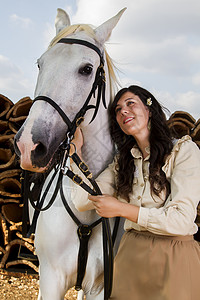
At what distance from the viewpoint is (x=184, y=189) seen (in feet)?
3.43

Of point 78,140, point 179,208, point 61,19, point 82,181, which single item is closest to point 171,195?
point 179,208

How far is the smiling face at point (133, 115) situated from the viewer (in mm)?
1240

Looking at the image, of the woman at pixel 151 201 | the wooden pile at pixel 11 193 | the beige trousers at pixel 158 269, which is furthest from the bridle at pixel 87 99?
the wooden pile at pixel 11 193

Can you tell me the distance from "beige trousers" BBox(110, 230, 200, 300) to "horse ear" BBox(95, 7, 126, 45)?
2.86ft

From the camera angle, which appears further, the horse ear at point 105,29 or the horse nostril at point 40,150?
the horse ear at point 105,29

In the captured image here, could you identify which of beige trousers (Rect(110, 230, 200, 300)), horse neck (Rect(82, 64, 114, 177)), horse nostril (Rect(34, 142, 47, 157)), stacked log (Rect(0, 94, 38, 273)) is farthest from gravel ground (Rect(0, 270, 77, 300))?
horse nostril (Rect(34, 142, 47, 157))

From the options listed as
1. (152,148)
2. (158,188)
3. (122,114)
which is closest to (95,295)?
(158,188)

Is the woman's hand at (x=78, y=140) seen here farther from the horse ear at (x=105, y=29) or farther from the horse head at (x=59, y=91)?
the horse ear at (x=105, y=29)

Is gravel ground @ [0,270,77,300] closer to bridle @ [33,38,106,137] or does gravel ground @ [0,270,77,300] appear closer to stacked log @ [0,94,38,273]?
stacked log @ [0,94,38,273]

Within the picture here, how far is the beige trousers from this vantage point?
3.46 ft

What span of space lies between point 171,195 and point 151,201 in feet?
0.32

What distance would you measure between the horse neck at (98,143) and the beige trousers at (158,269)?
1.21ft

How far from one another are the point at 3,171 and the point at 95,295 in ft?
5.75

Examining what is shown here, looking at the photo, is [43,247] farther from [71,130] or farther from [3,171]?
[3,171]
